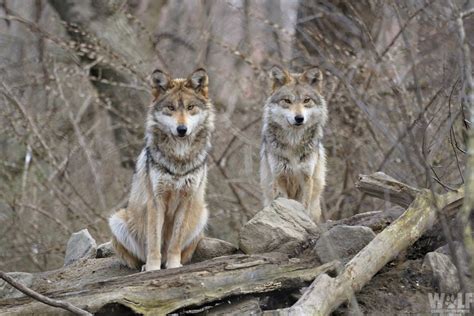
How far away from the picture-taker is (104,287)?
19.3ft

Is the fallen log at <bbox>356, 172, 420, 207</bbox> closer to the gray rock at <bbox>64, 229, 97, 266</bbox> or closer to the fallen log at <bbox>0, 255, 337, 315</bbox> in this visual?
the fallen log at <bbox>0, 255, 337, 315</bbox>

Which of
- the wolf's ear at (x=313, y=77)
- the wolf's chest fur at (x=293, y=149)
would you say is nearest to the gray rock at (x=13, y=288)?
the wolf's chest fur at (x=293, y=149)

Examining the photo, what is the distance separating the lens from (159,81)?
7527mm

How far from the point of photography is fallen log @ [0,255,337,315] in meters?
5.53

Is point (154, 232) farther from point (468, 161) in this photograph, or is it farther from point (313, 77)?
point (468, 161)

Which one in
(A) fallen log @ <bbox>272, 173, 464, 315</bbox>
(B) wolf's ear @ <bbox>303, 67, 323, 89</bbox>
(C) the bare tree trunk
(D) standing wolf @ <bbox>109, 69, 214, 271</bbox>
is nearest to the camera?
(C) the bare tree trunk

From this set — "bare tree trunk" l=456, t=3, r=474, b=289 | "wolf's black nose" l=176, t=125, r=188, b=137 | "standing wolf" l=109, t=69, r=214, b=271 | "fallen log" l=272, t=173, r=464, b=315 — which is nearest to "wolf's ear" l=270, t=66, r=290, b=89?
"standing wolf" l=109, t=69, r=214, b=271

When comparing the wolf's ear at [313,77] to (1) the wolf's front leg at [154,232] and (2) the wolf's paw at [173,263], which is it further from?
(2) the wolf's paw at [173,263]

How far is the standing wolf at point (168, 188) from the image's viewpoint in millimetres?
7145

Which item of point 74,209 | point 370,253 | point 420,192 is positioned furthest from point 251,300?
point 74,209

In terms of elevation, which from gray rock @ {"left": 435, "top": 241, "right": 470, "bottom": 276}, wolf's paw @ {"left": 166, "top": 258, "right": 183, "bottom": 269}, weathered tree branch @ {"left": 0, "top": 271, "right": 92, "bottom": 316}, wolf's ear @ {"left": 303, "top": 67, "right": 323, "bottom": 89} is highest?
wolf's ear @ {"left": 303, "top": 67, "right": 323, "bottom": 89}

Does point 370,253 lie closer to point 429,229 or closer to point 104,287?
point 429,229

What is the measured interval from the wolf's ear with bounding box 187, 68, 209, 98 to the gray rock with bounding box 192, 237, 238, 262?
150cm

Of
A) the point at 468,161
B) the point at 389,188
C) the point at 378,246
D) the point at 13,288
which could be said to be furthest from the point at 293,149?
the point at 468,161
